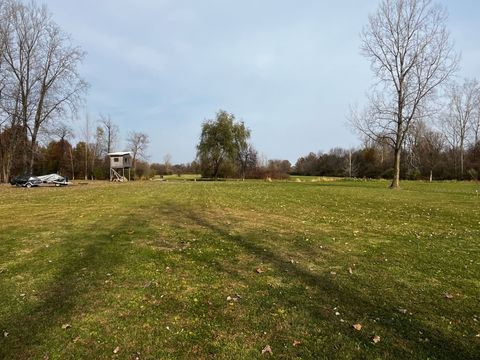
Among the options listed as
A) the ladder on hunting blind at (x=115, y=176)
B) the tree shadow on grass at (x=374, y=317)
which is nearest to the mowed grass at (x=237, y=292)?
the tree shadow on grass at (x=374, y=317)

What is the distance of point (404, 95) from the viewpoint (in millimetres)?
28359

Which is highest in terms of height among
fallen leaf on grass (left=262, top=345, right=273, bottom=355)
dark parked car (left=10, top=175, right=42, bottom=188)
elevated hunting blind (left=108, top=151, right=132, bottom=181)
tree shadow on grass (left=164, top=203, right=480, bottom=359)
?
elevated hunting blind (left=108, top=151, right=132, bottom=181)

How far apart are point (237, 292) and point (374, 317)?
1832 mm

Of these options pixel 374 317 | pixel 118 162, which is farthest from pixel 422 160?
pixel 374 317

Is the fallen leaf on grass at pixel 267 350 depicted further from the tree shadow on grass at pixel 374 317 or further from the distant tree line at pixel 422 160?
the distant tree line at pixel 422 160

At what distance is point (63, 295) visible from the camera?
16.5ft

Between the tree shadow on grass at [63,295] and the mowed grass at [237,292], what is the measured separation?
20mm

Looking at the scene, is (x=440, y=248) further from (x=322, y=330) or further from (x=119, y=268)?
(x=119, y=268)

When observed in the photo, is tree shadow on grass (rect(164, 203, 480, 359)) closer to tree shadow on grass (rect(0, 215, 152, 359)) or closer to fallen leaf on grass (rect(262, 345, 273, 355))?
fallen leaf on grass (rect(262, 345, 273, 355))

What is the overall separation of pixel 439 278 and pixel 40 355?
560cm

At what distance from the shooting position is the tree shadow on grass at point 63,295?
3795mm

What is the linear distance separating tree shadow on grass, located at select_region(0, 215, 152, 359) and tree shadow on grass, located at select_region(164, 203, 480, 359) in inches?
83.1

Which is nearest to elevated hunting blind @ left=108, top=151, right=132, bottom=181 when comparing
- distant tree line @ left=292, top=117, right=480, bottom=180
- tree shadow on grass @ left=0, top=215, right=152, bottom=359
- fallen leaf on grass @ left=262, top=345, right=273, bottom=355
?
distant tree line @ left=292, top=117, right=480, bottom=180

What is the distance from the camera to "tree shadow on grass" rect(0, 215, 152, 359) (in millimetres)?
3795
